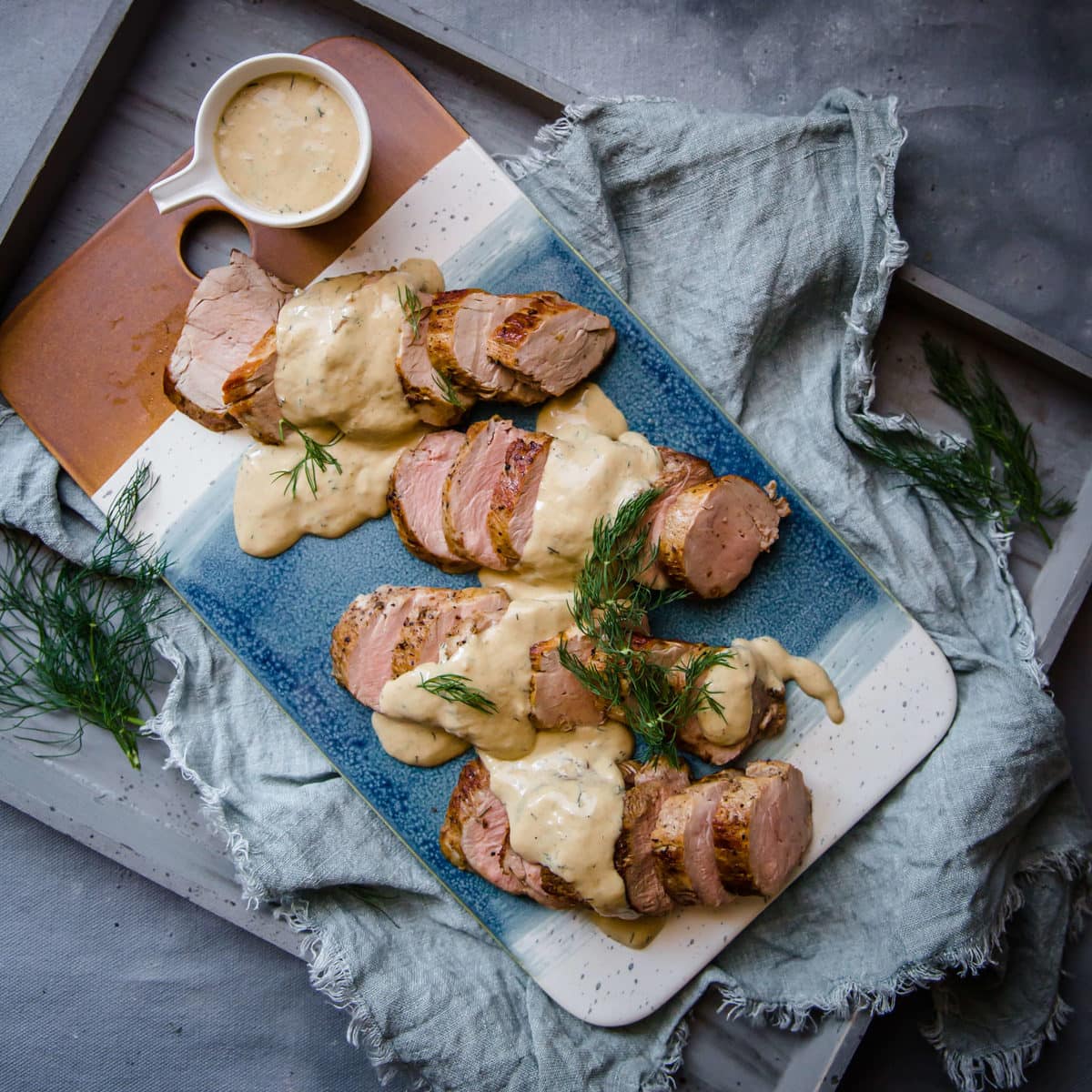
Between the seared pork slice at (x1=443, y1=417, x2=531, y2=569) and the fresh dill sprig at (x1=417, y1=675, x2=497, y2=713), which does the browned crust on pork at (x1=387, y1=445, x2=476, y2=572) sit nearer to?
the seared pork slice at (x1=443, y1=417, x2=531, y2=569)

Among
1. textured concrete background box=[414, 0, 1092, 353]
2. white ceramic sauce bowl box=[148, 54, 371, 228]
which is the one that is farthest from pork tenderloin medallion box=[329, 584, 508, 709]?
textured concrete background box=[414, 0, 1092, 353]

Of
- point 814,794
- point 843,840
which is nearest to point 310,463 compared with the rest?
point 814,794

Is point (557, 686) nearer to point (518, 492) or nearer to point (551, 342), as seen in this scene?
point (518, 492)

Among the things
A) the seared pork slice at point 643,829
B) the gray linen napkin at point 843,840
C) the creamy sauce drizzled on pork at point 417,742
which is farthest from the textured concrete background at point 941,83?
the creamy sauce drizzled on pork at point 417,742

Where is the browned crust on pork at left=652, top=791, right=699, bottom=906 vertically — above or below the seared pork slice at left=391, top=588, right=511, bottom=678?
below

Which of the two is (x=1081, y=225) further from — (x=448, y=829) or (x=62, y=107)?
(x=62, y=107)

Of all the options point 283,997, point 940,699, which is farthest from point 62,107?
point 940,699
